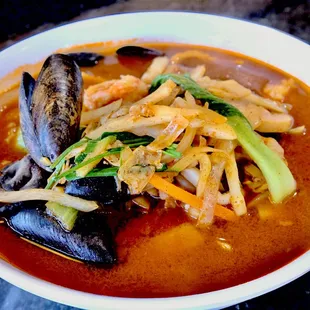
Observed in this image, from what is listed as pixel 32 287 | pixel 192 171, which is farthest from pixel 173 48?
pixel 32 287

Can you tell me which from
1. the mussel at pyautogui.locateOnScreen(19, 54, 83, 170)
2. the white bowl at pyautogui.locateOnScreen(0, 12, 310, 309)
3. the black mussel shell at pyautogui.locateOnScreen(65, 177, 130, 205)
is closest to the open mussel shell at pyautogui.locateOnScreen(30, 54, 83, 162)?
the mussel at pyautogui.locateOnScreen(19, 54, 83, 170)

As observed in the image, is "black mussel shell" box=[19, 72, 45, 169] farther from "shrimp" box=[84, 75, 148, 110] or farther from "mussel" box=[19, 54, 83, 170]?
"shrimp" box=[84, 75, 148, 110]

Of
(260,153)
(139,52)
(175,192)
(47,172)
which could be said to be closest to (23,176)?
(47,172)

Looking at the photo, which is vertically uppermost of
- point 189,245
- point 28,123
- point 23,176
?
point 28,123

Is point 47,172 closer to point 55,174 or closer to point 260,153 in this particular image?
point 55,174

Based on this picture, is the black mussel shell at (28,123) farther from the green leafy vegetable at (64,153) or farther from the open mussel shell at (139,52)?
the open mussel shell at (139,52)

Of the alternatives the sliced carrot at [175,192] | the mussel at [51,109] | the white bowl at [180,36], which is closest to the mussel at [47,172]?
the mussel at [51,109]

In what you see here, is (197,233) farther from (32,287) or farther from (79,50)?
(79,50)
